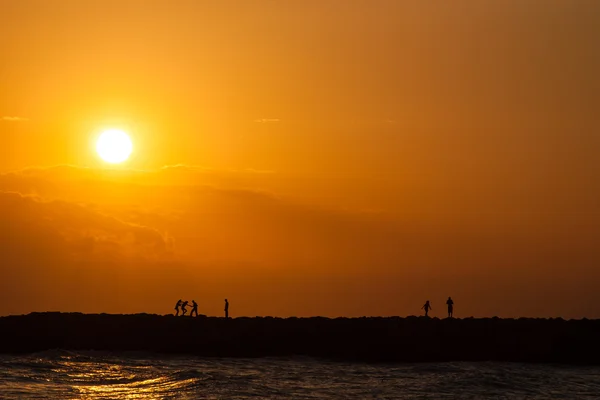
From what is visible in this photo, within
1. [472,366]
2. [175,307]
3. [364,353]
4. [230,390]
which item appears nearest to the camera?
[230,390]

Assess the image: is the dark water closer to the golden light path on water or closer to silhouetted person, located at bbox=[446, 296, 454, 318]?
the golden light path on water

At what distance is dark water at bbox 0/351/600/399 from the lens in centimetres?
3638

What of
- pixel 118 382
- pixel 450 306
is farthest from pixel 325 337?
pixel 118 382

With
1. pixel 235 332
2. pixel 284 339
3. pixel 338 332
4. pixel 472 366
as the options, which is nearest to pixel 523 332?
pixel 472 366

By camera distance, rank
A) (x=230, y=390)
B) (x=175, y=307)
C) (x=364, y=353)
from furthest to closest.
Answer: (x=175, y=307) → (x=364, y=353) → (x=230, y=390)

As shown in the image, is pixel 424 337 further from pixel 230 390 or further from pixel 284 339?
pixel 230 390

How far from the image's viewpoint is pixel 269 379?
4044cm

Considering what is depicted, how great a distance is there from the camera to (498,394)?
1462 inches

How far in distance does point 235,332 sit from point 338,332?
667 centimetres

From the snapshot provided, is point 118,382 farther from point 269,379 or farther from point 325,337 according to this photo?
point 325,337

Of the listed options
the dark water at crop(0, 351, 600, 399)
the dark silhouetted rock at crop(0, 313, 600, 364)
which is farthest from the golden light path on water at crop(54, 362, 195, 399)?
the dark silhouetted rock at crop(0, 313, 600, 364)

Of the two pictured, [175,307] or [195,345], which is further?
[175,307]

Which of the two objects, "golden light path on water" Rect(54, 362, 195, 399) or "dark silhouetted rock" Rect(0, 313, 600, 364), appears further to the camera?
"dark silhouetted rock" Rect(0, 313, 600, 364)

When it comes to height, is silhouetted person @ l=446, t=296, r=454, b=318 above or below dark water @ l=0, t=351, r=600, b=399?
above
